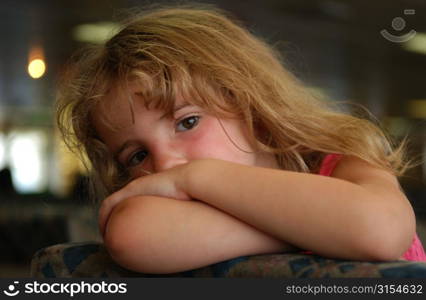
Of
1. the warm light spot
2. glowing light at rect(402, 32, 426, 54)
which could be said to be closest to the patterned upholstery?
glowing light at rect(402, 32, 426, 54)

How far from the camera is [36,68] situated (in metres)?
8.16

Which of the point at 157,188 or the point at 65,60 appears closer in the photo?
the point at 157,188

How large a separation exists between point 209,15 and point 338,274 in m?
0.56

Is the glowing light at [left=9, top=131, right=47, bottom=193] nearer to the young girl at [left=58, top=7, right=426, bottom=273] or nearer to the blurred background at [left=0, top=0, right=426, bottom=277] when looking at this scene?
the blurred background at [left=0, top=0, right=426, bottom=277]

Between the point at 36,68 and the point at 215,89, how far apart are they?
25.2 ft

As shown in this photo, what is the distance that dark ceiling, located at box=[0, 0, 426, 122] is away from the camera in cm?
616

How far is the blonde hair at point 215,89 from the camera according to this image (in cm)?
78

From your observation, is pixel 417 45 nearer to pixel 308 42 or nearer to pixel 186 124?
pixel 308 42

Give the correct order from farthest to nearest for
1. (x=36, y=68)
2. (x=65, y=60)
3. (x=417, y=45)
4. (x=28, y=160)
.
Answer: (x=28, y=160) < (x=36, y=68) < (x=417, y=45) < (x=65, y=60)

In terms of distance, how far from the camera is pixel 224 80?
32.3 inches

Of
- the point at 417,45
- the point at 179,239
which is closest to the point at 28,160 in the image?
the point at 417,45

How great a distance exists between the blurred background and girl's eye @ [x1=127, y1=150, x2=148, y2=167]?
290cm

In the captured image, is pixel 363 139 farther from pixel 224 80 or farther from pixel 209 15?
pixel 209 15

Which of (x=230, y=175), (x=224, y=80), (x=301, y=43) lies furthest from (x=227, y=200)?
(x=301, y=43)
